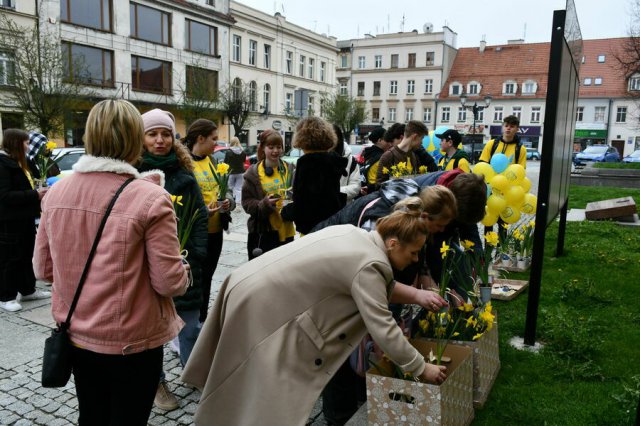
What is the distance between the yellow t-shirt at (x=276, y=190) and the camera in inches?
187

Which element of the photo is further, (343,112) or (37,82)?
(343,112)

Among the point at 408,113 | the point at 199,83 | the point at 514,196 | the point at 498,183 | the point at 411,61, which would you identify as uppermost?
the point at 411,61

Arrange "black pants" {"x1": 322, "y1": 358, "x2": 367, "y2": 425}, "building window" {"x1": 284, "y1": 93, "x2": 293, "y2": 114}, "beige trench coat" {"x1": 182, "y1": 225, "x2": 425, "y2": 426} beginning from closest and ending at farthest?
"beige trench coat" {"x1": 182, "y1": 225, "x2": 425, "y2": 426} < "black pants" {"x1": 322, "y1": 358, "x2": 367, "y2": 425} < "building window" {"x1": 284, "y1": 93, "x2": 293, "y2": 114}

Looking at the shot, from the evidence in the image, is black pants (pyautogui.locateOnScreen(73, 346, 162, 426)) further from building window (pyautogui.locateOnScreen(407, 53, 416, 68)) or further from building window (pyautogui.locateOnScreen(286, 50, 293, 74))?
Answer: building window (pyautogui.locateOnScreen(407, 53, 416, 68))

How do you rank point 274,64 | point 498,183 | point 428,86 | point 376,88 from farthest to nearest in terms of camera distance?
point 376,88
point 428,86
point 274,64
point 498,183

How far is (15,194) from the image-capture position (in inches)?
197

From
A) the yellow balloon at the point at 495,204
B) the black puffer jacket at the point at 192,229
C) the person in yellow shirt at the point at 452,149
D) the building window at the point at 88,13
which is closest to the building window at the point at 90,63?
the building window at the point at 88,13

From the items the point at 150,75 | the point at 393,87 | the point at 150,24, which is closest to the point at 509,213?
the point at 150,75

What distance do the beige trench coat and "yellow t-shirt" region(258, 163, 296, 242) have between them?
7.47ft

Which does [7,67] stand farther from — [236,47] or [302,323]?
[302,323]

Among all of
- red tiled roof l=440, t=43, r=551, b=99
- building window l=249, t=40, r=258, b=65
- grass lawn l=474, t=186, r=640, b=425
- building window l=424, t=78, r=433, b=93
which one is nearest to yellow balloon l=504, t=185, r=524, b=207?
grass lawn l=474, t=186, r=640, b=425

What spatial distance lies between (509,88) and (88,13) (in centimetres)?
4264

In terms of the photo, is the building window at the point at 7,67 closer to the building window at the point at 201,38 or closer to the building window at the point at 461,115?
the building window at the point at 201,38

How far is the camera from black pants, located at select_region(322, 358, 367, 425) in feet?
10.5
